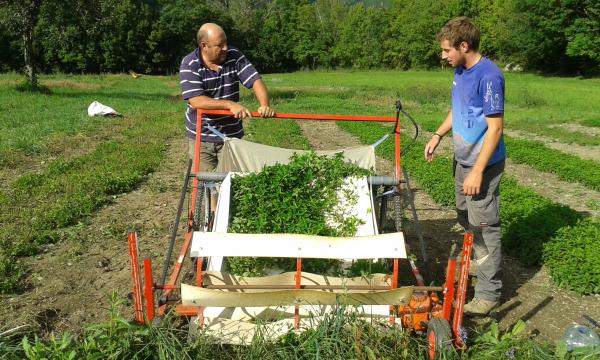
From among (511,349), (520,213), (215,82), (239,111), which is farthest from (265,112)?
(520,213)

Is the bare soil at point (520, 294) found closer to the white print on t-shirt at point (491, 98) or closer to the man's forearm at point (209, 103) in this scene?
the white print on t-shirt at point (491, 98)

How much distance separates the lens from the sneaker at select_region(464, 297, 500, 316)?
4.16 m

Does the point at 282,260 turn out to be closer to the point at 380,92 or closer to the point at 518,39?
the point at 380,92

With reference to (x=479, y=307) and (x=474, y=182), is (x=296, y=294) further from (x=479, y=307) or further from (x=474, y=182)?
(x=479, y=307)

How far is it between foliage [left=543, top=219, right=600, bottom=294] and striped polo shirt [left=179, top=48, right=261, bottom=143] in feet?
11.1

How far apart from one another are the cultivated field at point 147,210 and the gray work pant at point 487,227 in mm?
310

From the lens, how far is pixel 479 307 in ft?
13.6

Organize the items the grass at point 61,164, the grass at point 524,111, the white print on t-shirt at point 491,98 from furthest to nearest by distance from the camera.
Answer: the grass at point 524,111 < the grass at point 61,164 < the white print on t-shirt at point 491,98

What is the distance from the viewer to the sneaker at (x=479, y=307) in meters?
4.16

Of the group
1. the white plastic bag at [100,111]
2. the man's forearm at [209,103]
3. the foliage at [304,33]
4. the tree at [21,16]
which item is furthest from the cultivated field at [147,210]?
the foliage at [304,33]

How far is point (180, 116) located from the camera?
17.6 metres

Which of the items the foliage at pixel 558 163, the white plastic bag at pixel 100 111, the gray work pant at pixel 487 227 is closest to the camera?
the gray work pant at pixel 487 227

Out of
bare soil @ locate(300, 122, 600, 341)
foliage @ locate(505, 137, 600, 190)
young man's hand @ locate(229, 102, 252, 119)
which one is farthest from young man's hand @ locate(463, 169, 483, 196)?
foliage @ locate(505, 137, 600, 190)

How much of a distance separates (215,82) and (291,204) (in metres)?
1.57
